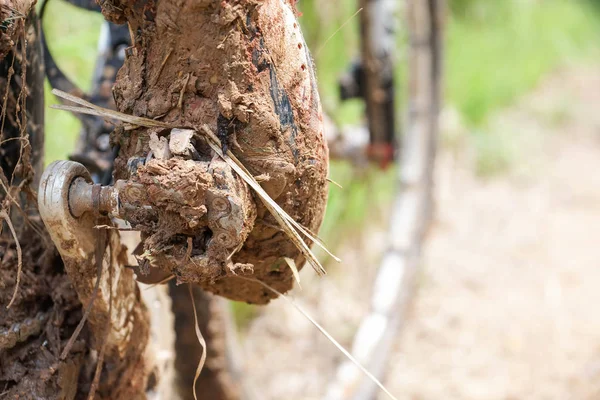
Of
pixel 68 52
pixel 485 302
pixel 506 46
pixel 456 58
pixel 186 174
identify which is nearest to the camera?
pixel 186 174

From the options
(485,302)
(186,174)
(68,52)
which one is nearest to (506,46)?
(485,302)

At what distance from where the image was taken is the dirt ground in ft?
5.16

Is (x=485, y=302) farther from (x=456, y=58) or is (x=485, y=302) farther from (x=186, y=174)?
(x=186, y=174)

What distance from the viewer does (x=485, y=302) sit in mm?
1858

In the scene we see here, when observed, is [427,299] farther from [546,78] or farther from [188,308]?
[546,78]

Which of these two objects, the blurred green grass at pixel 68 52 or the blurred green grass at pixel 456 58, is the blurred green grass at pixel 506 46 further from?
the blurred green grass at pixel 68 52

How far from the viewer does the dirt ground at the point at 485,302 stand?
1574 millimetres

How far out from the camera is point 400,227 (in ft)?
5.36

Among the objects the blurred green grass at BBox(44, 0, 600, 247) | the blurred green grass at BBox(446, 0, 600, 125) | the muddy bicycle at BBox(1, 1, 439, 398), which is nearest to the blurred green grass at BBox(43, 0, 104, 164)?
the blurred green grass at BBox(44, 0, 600, 247)

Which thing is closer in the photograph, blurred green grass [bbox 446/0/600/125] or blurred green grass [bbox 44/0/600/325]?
blurred green grass [bbox 44/0/600/325]

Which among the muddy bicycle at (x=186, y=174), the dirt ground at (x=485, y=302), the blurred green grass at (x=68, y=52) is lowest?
the dirt ground at (x=485, y=302)

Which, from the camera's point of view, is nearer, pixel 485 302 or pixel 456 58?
pixel 485 302

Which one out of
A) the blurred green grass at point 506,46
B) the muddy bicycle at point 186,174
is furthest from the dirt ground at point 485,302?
the muddy bicycle at point 186,174

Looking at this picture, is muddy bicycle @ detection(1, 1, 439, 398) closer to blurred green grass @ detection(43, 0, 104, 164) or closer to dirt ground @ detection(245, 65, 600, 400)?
blurred green grass @ detection(43, 0, 104, 164)
